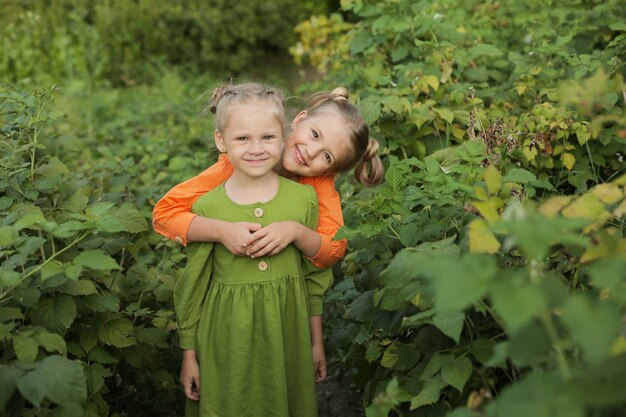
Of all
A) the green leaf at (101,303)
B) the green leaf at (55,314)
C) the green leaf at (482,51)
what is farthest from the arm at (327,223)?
the green leaf at (482,51)

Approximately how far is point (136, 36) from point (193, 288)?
710cm

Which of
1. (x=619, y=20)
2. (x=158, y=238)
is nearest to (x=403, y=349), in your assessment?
(x=158, y=238)

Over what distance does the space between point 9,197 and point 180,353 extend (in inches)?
40.1

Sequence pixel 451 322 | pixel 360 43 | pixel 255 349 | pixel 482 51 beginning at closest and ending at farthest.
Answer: pixel 451 322, pixel 255 349, pixel 482 51, pixel 360 43

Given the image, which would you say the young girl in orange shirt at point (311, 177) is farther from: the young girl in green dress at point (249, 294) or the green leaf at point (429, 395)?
the green leaf at point (429, 395)

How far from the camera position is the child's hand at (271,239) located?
2373 mm

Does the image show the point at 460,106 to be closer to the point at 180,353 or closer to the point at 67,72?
the point at 180,353

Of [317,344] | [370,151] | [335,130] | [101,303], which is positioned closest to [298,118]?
[335,130]

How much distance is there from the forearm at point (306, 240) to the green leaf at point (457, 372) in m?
0.62

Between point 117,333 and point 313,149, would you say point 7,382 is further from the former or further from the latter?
point 313,149

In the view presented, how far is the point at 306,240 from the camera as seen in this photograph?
8.08 ft

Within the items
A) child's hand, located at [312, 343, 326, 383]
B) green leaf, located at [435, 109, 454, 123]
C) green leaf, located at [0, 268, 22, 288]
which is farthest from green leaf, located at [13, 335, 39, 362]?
green leaf, located at [435, 109, 454, 123]

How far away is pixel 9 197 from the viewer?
2854 mm

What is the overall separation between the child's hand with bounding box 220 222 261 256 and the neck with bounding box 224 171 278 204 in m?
0.12
